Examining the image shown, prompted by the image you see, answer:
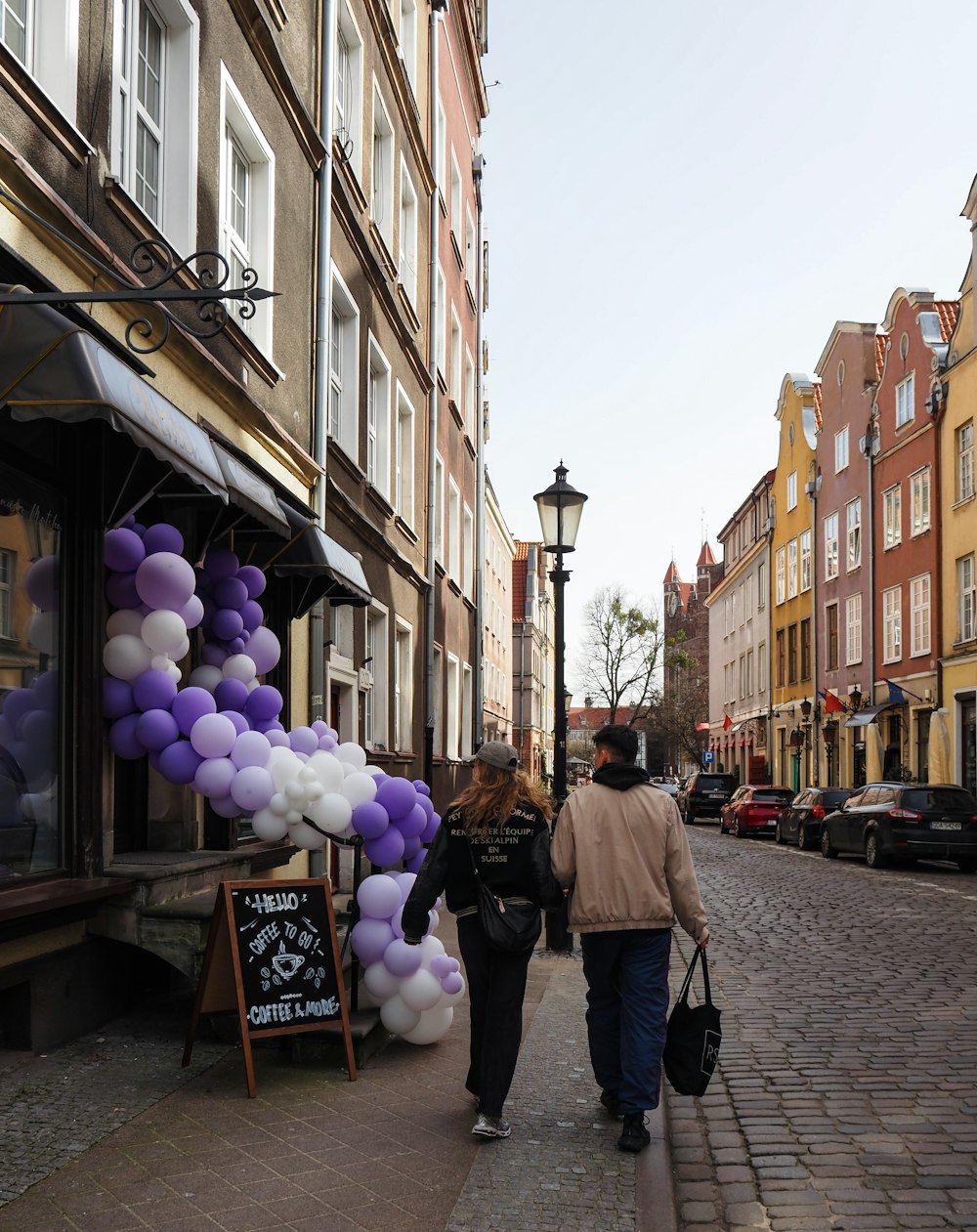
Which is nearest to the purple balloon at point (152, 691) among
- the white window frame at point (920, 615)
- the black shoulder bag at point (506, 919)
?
the black shoulder bag at point (506, 919)

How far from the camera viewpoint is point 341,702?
15586 millimetres

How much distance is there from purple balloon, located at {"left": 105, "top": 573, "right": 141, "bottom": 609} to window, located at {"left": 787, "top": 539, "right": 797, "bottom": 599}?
45215 millimetres

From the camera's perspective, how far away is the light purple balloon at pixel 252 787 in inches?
274

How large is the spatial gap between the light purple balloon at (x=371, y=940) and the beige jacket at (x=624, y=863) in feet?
4.36

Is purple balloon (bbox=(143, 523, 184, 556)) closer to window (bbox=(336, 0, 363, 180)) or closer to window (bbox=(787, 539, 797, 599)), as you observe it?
window (bbox=(336, 0, 363, 180))

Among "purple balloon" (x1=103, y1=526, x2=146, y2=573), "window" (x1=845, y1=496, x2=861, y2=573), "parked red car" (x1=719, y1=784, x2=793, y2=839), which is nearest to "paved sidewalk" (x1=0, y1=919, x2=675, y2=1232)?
"purple balloon" (x1=103, y1=526, x2=146, y2=573)

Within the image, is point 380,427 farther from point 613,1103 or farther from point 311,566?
point 613,1103

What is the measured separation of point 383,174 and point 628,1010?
1455cm

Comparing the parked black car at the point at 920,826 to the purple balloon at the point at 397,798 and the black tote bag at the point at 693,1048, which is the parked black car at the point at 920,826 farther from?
the black tote bag at the point at 693,1048

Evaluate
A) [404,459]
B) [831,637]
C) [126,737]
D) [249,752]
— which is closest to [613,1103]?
[249,752]

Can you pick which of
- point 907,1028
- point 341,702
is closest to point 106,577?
point 907,1028

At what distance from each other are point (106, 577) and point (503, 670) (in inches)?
1841

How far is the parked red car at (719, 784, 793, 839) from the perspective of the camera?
3441 cm

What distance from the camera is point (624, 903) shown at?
5.88m
